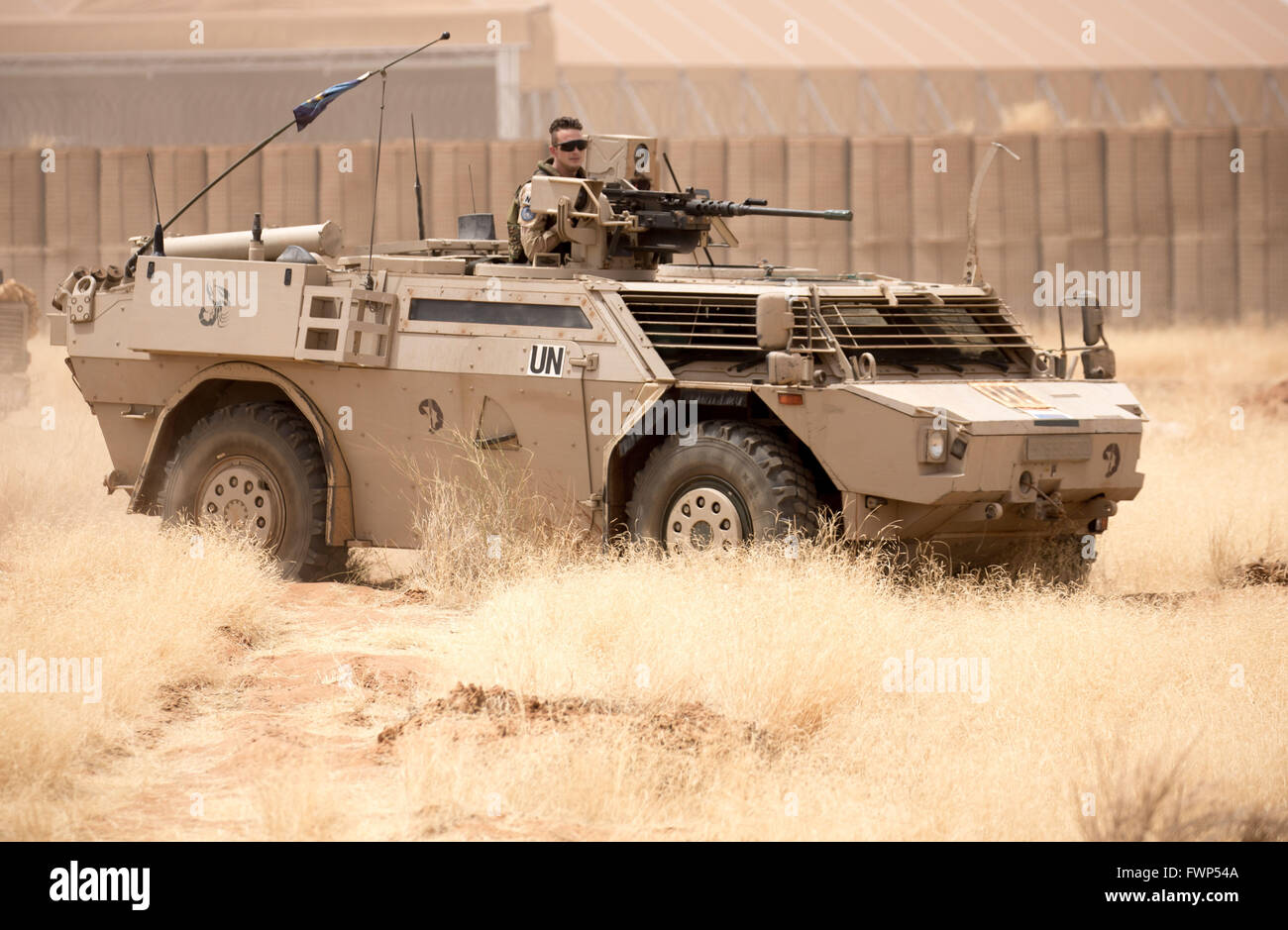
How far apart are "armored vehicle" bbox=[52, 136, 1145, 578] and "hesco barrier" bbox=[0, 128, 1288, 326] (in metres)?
14.4

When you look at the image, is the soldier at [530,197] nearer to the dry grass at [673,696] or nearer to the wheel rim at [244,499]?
the dry grass at [673,696]

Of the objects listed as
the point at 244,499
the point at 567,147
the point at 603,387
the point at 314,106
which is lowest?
the point at 244,499

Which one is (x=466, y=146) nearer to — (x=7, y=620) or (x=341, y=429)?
(x=341, y=429)

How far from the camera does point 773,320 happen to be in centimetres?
972

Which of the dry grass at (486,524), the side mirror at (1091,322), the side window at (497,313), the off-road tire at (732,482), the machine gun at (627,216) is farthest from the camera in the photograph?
the machine gun at (627,216)

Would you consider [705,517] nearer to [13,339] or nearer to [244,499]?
[244,499]

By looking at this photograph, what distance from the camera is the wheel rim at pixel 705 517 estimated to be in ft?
33.0

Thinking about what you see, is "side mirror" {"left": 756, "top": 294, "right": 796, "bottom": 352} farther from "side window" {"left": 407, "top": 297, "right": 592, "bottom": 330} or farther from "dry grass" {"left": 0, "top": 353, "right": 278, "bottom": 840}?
"dry grass" {"left": 0, "top": 353, "right": 278, "bottom": 840}

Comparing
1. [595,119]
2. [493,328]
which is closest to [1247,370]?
[595,119]

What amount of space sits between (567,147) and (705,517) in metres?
3.03

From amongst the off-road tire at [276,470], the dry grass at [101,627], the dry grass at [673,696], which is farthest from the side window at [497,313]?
the dry grass at [101,627]

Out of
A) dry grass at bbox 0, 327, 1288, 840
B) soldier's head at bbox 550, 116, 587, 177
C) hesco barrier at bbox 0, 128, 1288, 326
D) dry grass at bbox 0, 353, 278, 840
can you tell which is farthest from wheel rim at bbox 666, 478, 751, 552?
hesco barrier at bbox 0, 128, 1288, 326

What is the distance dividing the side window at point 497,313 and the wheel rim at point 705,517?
1.14 m

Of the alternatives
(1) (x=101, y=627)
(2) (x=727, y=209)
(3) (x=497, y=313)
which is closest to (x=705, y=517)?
(3) (x=497, y=313)
